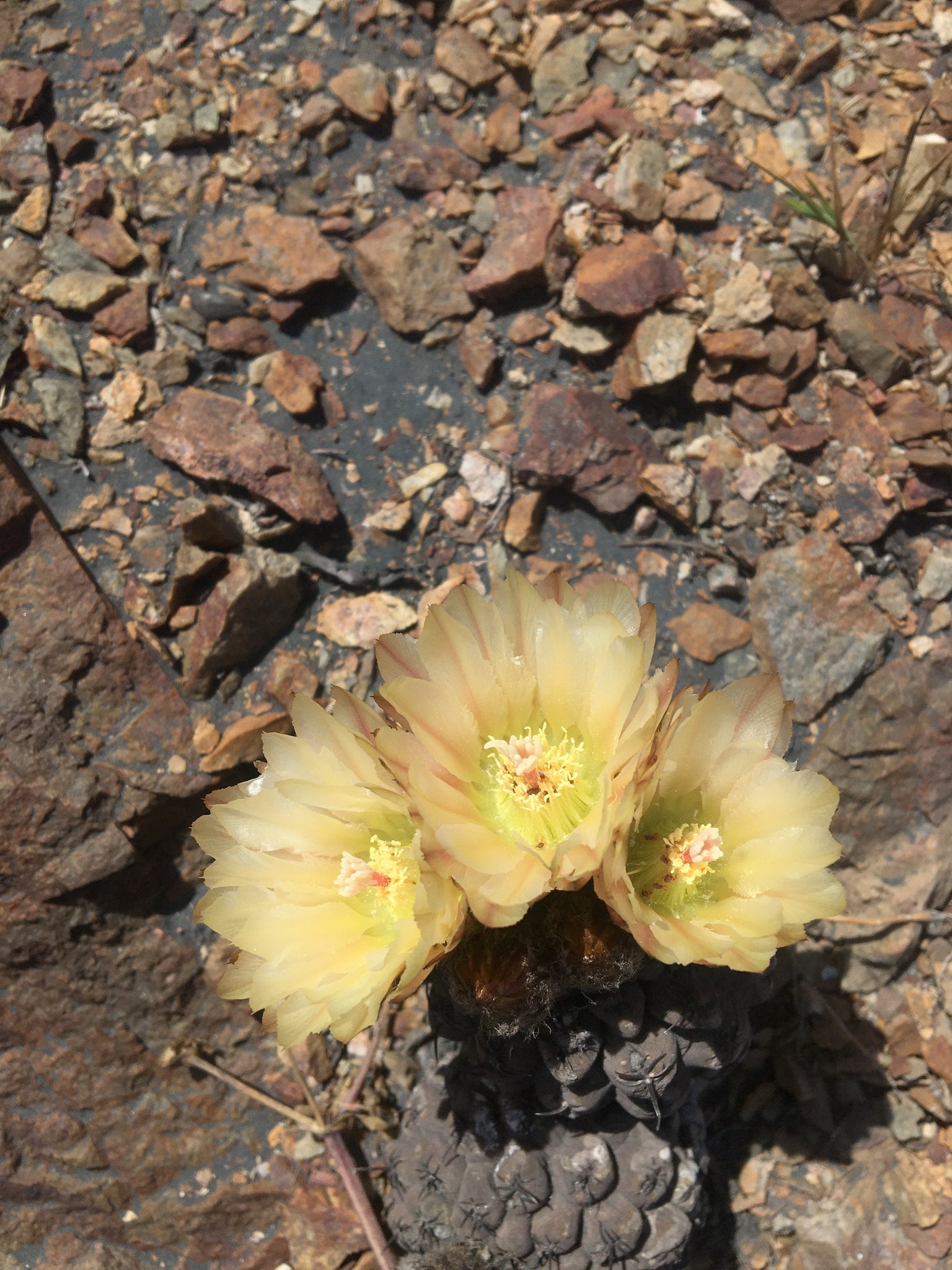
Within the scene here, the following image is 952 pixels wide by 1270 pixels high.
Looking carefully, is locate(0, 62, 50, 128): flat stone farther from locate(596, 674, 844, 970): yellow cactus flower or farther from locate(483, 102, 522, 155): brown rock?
locate(596, 674, 844, 970): yellow cactus flower

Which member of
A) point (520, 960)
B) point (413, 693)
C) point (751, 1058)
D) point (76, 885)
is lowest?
point (751, 1058)

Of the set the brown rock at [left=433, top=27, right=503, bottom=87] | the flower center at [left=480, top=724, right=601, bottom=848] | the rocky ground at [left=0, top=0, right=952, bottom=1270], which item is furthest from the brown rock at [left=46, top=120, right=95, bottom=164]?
the flower center at [left=480, top=724, right=601, bottom=848]

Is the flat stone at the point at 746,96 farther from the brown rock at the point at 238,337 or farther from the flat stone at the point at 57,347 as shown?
the flat stone at the point at 57,347

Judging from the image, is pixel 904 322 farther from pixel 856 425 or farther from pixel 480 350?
pixel 480 350

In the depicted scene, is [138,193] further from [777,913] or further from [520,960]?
[777,913]

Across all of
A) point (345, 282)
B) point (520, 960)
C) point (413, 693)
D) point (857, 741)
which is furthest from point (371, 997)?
point (345, 282)
